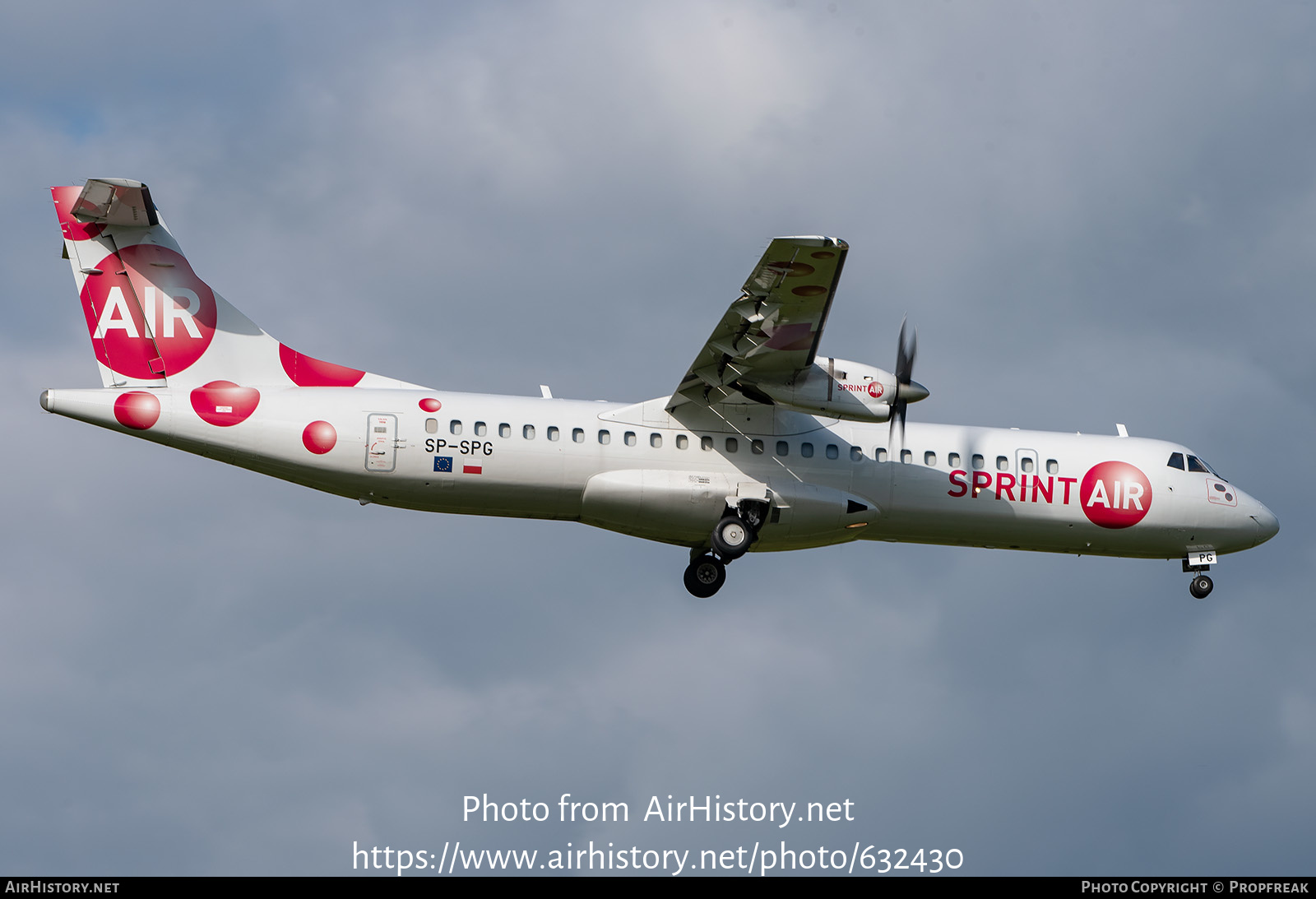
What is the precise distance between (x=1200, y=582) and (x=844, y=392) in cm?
979

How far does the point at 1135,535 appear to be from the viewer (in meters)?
29.6

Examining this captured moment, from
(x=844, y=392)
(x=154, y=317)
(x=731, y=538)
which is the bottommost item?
(x=731, y=538)

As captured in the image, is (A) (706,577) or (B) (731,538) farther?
(A) (706,577)

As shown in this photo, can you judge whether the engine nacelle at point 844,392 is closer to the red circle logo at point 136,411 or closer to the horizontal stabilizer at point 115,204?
the red circle logo at point 136,411

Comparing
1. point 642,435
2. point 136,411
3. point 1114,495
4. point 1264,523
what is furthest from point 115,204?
point 1264,523

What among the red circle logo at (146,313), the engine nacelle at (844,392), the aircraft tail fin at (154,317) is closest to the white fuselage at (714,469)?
the aircraft tail fin at (154,317)

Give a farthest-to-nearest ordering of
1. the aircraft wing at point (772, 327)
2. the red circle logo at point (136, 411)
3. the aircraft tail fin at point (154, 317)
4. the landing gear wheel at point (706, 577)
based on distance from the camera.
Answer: the landing gear wheel at point (706, 577)
the aircraft tail fin at point (154, 317)
the red circle logo at point (136, 411)
the aircraft wing at point (772, 327)

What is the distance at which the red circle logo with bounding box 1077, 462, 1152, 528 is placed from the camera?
2911cm

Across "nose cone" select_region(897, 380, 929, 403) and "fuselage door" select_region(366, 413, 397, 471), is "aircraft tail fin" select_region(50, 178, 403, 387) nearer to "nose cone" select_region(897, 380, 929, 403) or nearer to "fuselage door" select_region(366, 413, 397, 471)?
"fuselage door" select_region(366, 413, 397, 471)

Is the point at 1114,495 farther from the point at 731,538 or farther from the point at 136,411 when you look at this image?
the point at 136,411

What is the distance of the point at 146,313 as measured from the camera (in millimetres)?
26734

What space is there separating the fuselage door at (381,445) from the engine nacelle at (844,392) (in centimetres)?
697

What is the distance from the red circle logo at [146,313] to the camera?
2641cm

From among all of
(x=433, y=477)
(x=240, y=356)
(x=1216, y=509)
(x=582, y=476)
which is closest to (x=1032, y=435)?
(x=1216, y=509)
